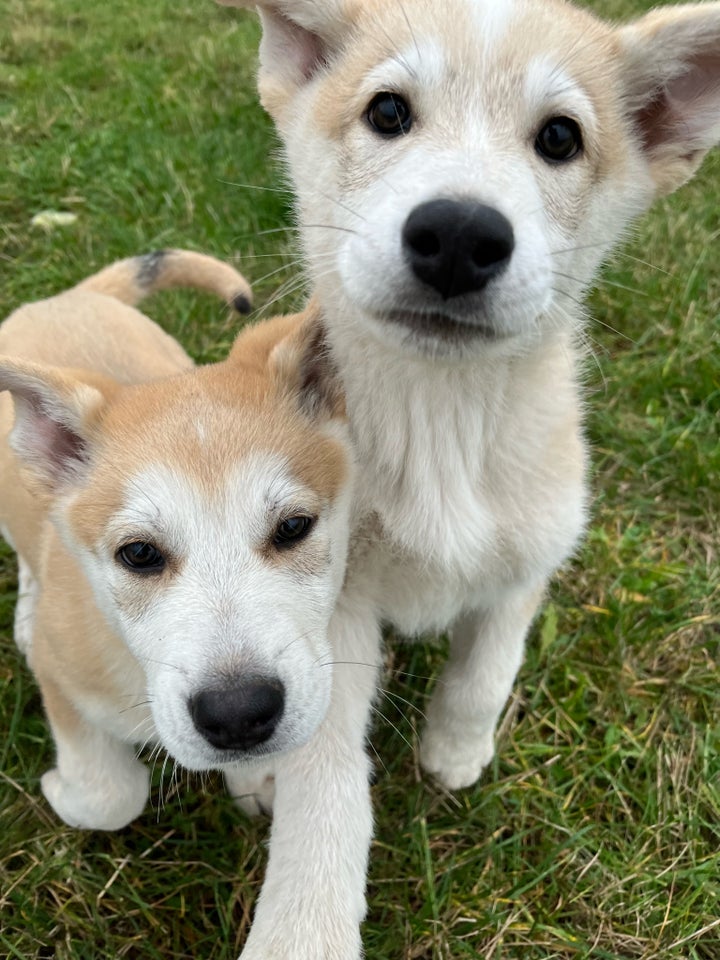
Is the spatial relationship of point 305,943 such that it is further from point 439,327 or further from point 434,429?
point 439,327

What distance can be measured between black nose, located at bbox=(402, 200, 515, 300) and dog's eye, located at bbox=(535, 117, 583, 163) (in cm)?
49

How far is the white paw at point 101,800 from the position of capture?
100 inches

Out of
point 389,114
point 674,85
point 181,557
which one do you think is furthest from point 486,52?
point 181,557

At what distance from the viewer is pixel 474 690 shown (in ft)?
8.84

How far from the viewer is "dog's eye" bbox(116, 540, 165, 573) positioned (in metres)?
2.06

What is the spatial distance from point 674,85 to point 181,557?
1.96 meters

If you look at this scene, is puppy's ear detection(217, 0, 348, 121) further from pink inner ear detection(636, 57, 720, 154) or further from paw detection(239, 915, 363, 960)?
paw detection(239, 915, 363, 960)

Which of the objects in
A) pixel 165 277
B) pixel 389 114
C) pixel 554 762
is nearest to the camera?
pixel 389 114

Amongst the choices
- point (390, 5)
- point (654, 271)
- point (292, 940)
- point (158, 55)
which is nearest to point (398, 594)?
point (292, 940)

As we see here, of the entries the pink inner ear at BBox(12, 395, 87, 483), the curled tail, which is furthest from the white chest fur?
the curled tail

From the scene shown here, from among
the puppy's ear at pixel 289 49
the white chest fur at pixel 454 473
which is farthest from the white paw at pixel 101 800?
the puppy's ear at pixel 289 49

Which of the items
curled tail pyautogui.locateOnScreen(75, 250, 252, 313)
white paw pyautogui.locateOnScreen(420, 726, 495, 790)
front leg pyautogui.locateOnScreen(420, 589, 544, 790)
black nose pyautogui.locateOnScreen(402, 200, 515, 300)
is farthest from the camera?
curled tail pyautogui.locateOnScreen(75, 250, 252, 313)

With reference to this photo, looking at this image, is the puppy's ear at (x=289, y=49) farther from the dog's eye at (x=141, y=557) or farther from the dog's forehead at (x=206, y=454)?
the dog's eye at (x=141, y=557)

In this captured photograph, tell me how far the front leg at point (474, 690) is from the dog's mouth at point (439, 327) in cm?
102
